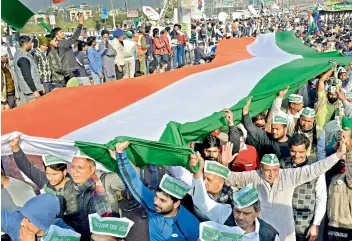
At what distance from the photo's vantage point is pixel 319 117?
17.7 feet

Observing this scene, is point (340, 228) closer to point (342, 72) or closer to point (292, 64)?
point (292, 64)

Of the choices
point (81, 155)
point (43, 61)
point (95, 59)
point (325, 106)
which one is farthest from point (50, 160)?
point (95, 59)

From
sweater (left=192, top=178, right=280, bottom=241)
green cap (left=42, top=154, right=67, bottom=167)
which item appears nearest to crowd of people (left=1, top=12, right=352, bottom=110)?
green cap (left=42, top=154, right=67, bottom=167)

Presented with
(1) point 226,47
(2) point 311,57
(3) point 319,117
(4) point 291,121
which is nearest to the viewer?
(4) point 291,121

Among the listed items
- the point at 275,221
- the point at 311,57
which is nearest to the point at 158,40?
the point at 311,57

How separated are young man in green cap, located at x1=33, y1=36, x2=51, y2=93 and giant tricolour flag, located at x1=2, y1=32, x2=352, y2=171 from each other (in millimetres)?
1549

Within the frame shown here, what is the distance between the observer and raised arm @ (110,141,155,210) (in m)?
3.32

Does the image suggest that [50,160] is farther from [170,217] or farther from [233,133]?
[233,133]

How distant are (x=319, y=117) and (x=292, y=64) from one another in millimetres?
1021

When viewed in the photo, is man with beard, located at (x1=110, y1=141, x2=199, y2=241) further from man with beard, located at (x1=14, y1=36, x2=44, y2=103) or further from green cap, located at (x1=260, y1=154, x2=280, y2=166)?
man with beard, located at (x1=14, y1=36, x2=44, y2=103)

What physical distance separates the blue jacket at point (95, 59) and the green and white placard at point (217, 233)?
24.2 feet

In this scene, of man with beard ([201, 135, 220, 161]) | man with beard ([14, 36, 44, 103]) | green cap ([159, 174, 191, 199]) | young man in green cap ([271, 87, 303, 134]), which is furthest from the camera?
man with beard ([14, 36, 44, 103])

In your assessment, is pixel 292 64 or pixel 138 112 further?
pixel 292 64

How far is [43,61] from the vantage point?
7.00 metres
